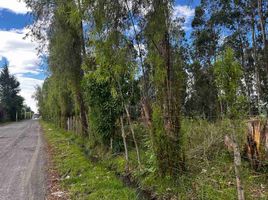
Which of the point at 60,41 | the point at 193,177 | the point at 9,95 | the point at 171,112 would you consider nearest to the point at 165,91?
the point at 171,112

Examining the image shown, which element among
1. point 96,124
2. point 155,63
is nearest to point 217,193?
point 155,63

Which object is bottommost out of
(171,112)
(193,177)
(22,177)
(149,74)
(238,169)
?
(22,177)

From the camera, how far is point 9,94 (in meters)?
79.1

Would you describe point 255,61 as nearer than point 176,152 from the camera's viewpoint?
No

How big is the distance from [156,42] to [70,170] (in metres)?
5.37

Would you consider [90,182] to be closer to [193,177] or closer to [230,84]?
[193,177]

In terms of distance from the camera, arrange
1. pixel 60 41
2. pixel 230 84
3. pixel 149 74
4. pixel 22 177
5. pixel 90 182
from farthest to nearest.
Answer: pixel 60 41
pixel 22 177
pixel 90 182
pixel 149 74
pixel 230 84

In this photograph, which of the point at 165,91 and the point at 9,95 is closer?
the point at 165,91

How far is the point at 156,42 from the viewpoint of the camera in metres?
6.66

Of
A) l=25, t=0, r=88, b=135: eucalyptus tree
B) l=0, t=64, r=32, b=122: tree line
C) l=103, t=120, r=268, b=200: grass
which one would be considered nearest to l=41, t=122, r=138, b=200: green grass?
l=103, t=120, r=268, b=200: grass

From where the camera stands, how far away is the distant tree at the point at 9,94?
7794 centimetres

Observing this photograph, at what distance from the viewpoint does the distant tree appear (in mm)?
77938

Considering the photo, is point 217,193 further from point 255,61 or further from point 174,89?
point 255,61

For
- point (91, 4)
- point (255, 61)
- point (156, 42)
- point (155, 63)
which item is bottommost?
point (155, 63)
